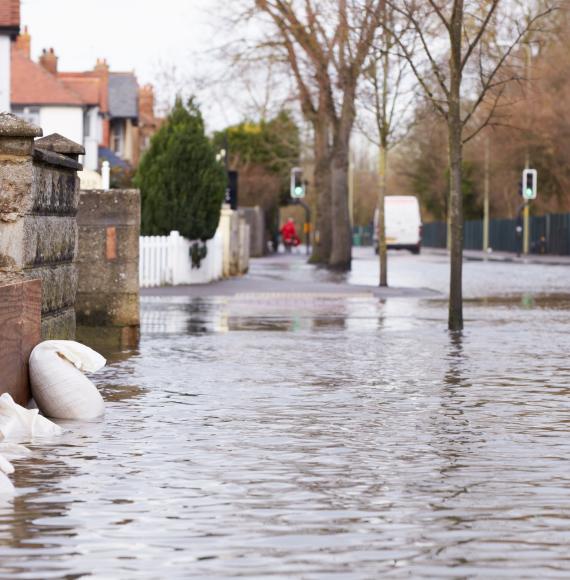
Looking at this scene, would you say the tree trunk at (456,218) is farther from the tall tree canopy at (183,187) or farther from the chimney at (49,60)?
the chimney at (49,60)

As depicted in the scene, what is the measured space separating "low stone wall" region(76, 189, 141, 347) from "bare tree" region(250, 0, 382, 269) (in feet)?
69.3

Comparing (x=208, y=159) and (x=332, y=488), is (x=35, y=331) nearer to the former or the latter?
(x=332, y=488)

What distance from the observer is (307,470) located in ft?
30.7

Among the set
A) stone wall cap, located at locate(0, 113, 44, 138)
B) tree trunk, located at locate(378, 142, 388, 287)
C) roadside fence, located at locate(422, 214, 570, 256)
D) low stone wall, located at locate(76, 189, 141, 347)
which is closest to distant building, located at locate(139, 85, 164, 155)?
roadside fence, located at locate(422, 214, 570, 256)

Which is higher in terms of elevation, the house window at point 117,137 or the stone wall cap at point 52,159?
the house window at point 117,137

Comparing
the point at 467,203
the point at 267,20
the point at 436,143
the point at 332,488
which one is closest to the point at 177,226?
the point at 267,20

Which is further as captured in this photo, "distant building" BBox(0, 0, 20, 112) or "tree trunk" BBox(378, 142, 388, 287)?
"distant building" BBox(0, 0, 20, 112)

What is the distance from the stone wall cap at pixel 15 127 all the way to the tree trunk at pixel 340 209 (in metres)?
38.7

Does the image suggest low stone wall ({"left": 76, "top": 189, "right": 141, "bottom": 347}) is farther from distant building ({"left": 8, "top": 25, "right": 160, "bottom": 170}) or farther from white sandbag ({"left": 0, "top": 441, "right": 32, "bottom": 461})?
distant building ({"left": 8, "top": 25, "right": 160, "bottom": 170})

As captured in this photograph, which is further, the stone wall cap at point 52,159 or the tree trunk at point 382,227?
the tree trunk at point 382,227

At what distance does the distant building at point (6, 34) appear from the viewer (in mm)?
46312

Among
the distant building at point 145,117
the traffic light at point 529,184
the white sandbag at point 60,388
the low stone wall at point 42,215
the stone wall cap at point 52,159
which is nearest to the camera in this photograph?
the white sandbag at point 60,388

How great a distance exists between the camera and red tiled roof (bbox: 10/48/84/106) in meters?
70.2

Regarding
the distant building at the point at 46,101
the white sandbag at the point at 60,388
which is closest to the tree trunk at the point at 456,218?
the white sandbag at the point at 60,388
